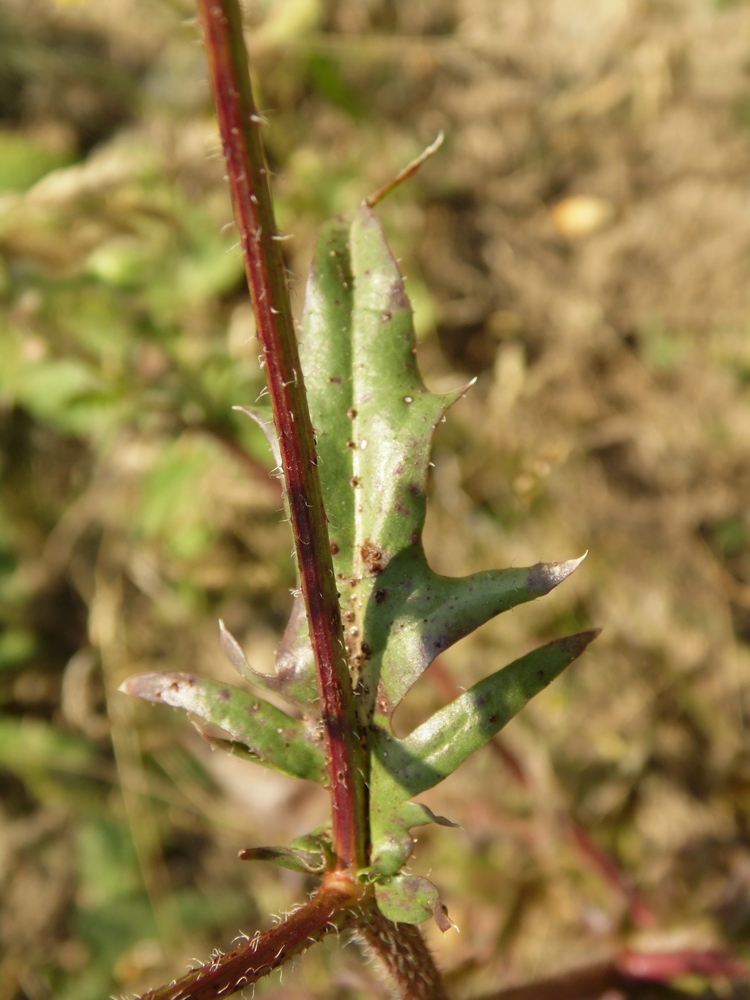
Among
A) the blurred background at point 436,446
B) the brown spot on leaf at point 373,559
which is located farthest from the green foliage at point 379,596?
the blurred background at point 436,446

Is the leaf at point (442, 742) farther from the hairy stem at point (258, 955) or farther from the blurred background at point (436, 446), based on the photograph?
the blurred background at point (436, 446)

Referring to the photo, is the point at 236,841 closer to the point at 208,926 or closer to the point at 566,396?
the point at 208,926

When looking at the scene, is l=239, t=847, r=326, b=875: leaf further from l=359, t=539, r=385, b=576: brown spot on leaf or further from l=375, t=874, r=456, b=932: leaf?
l=359, t=539, r=385, b=576: brown spot on leaf

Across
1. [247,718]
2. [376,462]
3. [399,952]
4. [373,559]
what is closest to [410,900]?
[399,952]

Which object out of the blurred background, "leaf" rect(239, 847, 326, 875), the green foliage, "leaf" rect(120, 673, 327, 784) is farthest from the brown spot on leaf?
the blurred background

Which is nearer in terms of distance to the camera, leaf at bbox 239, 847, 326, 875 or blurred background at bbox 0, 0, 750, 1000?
leaf at bbox 239, 847, 326, 875
